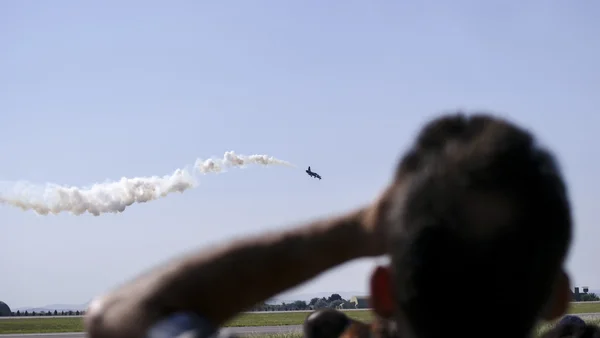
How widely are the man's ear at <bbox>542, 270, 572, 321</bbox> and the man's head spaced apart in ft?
0.40

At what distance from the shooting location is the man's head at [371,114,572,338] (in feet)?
5.20

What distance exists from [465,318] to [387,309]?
277 mm

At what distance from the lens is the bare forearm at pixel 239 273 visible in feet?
6.33

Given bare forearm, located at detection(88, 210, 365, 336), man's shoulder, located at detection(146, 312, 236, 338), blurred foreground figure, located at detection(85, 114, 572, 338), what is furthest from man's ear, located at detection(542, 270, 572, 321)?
man's shoulder, located at detection(146, 312, 236, 338)

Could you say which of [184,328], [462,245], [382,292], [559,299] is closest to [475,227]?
[462,245]

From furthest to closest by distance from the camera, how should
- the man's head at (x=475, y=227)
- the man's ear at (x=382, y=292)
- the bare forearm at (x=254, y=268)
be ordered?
1. the bare forearm at (x=254, y=268)
2. the man's ear at (x=382, y=292)
3. the man's head at (x=475, y=227)

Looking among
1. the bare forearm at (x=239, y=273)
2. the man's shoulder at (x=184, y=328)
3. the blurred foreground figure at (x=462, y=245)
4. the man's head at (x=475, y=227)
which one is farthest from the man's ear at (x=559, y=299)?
the man's shoulder at (x=184, y=328)

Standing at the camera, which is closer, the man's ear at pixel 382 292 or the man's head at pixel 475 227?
the man's head at pixel 475 227

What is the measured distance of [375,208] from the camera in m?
1.98

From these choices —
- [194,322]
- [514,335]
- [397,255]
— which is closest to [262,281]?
[194,322]

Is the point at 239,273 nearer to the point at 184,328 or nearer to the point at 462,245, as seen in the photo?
the point at 184,328

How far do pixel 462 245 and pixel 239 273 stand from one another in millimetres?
591

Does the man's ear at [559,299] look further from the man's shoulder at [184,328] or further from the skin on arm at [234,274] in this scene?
the man's shoulder at [184,328]

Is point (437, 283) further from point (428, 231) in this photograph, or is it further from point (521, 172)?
point (521, 172)
